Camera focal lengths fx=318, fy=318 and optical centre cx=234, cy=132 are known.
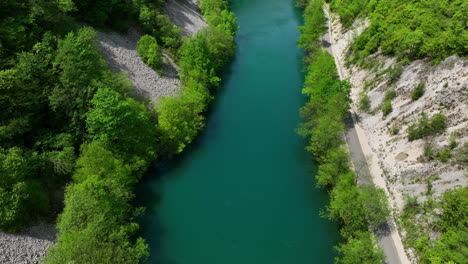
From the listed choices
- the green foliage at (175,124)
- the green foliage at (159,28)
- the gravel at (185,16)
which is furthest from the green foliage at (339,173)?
the gravel at (185,16)

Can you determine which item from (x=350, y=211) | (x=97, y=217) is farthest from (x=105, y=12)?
(x=350, y=211)

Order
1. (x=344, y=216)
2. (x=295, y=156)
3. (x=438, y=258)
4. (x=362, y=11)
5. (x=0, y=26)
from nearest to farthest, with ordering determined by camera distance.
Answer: (x=438, y=258)
(x=344, y=216)
(x=0, y=26)
(x=295, y=156)
(x=362, y=11)

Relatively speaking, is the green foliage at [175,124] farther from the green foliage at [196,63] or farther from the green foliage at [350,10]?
the green foliage at [350,10]

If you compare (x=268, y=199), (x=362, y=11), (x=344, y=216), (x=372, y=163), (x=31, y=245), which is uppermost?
(x=362, y=11)

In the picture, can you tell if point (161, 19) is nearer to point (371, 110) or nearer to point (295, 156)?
point (295, 156)

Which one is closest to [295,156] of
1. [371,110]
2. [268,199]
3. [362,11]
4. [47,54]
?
[268,199]

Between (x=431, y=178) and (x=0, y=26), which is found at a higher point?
(x=431, y=178)

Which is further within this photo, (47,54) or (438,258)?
(47,54)

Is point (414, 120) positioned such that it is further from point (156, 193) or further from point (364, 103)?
point (156, 193)
